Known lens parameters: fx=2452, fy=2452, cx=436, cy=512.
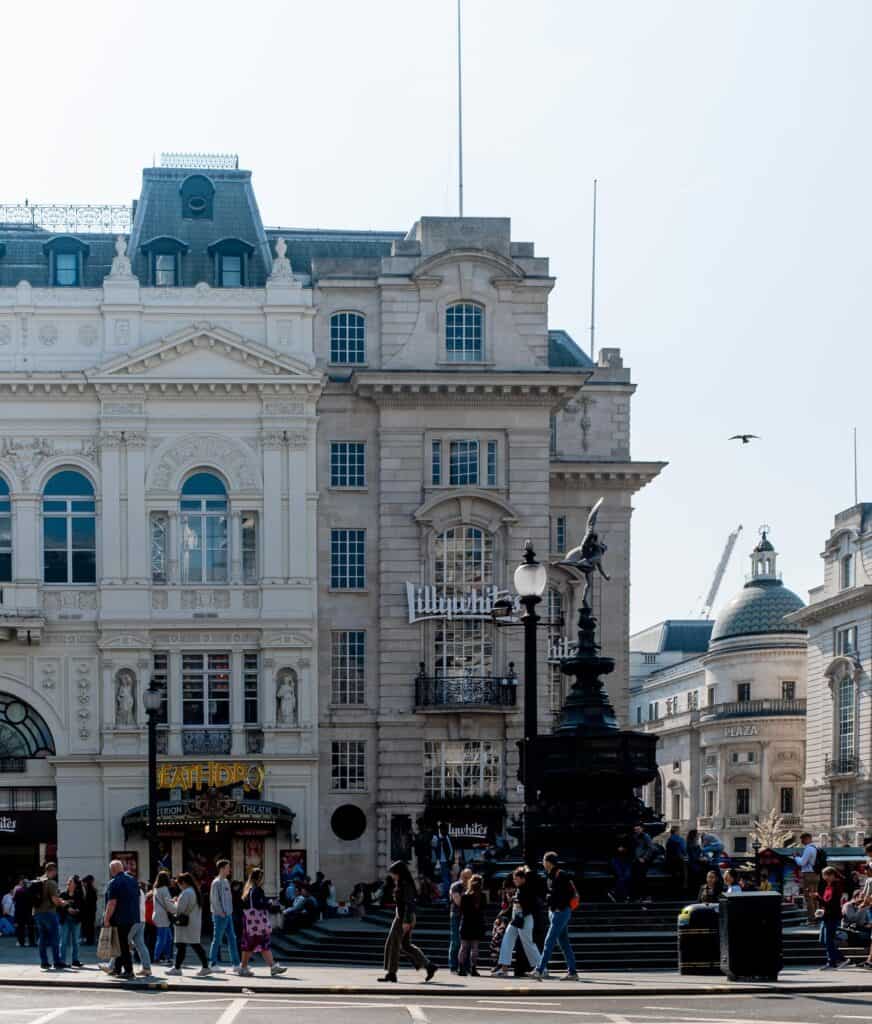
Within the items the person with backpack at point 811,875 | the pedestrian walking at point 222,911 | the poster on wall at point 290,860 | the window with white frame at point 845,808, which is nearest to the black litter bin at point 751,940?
the person with backpack at point 811,875

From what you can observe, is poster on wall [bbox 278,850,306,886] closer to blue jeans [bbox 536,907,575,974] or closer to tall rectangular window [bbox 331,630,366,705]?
tall rectangular window [bbox 331,630,366,705]

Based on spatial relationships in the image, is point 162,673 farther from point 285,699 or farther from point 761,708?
point 761,708

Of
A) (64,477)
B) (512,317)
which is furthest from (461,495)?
(64,477)

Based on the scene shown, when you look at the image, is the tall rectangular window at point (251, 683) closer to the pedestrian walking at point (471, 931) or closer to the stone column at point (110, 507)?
the stone column at point (110, 507)

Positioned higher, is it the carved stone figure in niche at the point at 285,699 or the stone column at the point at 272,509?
the stone column at the point at 272,509

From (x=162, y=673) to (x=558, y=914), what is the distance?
34934 millimetres

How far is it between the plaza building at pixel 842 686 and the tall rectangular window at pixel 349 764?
39.0 meters

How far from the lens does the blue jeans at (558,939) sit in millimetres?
37531

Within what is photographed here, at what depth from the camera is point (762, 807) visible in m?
138

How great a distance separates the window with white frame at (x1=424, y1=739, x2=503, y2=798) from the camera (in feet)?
237

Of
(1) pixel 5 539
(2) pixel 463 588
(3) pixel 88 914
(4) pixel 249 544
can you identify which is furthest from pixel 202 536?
(3) pixel 88 914

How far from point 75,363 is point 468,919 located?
36.3 meters

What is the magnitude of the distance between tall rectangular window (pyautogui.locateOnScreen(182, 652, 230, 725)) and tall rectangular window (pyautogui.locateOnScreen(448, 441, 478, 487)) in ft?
28.8

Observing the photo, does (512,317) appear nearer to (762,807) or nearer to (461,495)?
(461,495)
